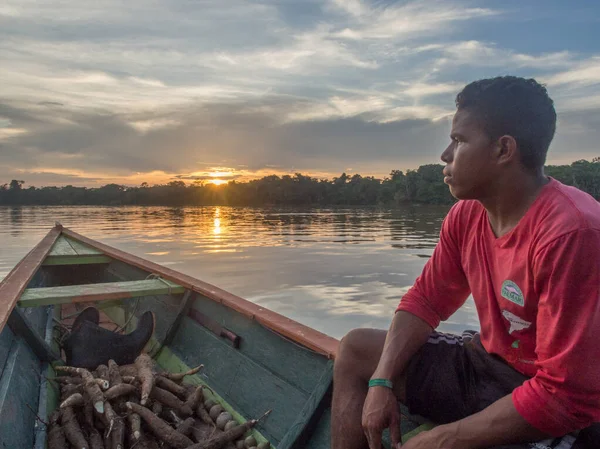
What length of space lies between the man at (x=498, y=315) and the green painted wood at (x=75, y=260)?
5.21 meters

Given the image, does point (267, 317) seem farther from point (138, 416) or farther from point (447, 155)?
point (447, 155)

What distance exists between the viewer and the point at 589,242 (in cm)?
128

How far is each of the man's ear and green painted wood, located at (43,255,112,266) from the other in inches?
227

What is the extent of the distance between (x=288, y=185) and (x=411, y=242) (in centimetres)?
4890

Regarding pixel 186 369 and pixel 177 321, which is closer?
pixel 186 369

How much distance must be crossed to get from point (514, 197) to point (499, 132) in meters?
0.21

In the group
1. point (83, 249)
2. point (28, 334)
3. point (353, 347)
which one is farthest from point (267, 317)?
point (83, 249)

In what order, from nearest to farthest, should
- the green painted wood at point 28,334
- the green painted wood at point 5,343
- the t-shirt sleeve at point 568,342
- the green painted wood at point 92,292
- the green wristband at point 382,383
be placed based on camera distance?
1. the t-shirt sleeve at point 568,342
2. the green wristband at point 382,383
3. the green painted wood at point 5,343
4. the green painted wood at point 28,334
5. the green painted wood at point 92,292

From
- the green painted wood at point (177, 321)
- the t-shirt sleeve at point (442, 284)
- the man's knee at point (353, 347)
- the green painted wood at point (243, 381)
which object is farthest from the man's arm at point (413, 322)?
the green painted wood at point (177, 321)

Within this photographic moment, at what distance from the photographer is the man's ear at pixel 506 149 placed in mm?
1549

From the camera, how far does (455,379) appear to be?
1.74 metres

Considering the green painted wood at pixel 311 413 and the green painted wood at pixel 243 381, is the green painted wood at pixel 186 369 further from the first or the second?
the green painted wood at pixel 311 413

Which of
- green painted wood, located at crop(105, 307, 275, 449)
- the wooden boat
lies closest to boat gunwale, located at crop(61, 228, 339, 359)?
the wooden boat

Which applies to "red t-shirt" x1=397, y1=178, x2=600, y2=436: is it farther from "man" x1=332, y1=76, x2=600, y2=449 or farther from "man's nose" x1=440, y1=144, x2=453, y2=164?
"man's nose" x1=440, y1=144, x2=453, y2=164
